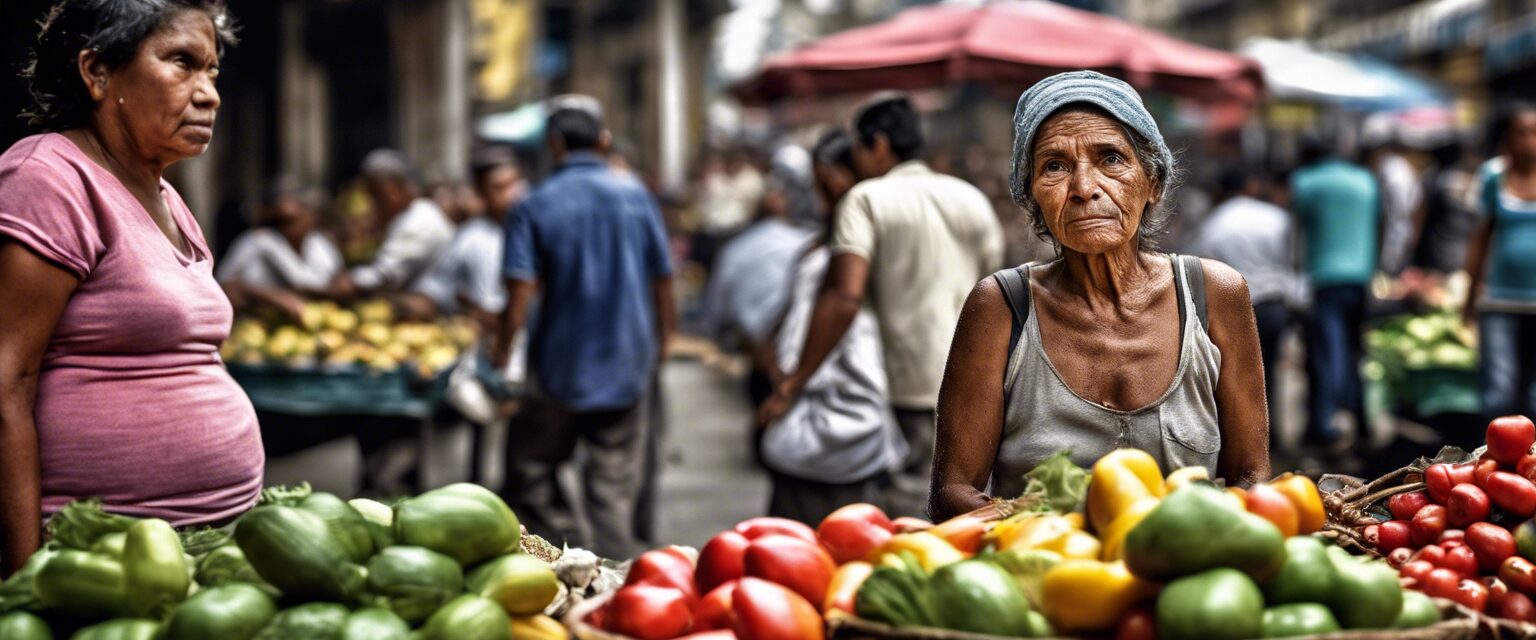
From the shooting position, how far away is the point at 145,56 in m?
2.81

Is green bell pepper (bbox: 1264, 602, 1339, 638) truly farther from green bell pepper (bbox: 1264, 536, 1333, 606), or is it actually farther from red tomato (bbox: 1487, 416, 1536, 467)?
red tomato (bbox: 1487, 416, 1536, 467)

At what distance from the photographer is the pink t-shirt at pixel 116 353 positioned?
2668 millimetres

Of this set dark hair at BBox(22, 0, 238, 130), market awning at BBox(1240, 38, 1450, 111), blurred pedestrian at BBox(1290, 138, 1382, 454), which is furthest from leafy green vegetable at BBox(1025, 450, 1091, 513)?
market awning at BBox(1240, 38, 1450, 111)

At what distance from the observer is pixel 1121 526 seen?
2.10 metres

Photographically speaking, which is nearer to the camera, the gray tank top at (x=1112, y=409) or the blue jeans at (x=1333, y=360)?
the gray tank top at (x=1112, y=409)

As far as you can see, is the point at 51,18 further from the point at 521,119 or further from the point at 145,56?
the point at 521,119

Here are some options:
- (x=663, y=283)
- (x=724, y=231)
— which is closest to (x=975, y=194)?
(x=663, y=283)

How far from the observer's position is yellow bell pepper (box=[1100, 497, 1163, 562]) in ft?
6.82

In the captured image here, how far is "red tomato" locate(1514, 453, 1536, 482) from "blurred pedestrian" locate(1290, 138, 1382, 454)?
714 centimetres

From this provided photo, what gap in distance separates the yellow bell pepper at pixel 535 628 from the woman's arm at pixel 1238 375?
139cm

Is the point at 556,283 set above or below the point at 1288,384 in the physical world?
above

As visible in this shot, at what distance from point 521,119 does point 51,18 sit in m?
20.4

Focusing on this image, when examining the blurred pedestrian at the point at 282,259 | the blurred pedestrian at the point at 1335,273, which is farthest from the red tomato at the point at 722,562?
the blurred pedestrian at the point at 1335,273

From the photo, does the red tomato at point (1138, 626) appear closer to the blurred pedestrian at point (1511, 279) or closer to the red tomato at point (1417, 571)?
the red tomato at point (1417, 571)
